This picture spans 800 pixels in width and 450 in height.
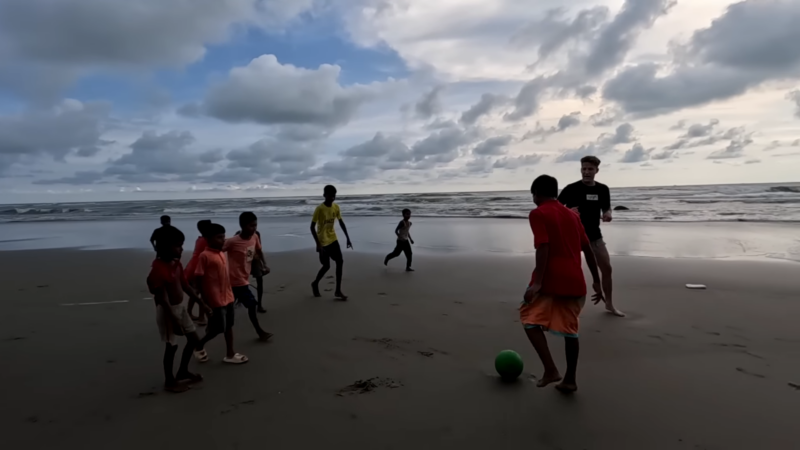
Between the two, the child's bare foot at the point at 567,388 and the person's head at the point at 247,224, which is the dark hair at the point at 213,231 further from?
the child's bare foot at the point at 567,388

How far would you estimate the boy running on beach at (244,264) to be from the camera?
207 inches

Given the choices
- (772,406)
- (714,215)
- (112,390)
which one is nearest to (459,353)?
(772,406)

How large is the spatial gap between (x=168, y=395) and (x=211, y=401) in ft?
1.35

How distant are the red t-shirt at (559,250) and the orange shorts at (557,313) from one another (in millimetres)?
76

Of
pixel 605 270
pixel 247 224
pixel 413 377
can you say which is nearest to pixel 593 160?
pixel 605 270

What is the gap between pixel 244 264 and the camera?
5320mm

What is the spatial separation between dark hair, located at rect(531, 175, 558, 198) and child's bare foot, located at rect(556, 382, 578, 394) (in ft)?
4.98

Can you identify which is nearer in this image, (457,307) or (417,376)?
(417,376)

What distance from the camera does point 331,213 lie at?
24.9 ft

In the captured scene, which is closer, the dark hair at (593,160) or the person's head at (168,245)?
the person's head at (168,245)

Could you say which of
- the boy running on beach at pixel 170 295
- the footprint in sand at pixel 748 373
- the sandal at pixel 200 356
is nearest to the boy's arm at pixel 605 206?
the footprint in sand at pixel 748 373

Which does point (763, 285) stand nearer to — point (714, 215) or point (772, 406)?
point (772, 406)

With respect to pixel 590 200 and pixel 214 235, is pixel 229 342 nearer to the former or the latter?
pixel 214 235

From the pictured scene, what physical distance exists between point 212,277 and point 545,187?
315 cm
